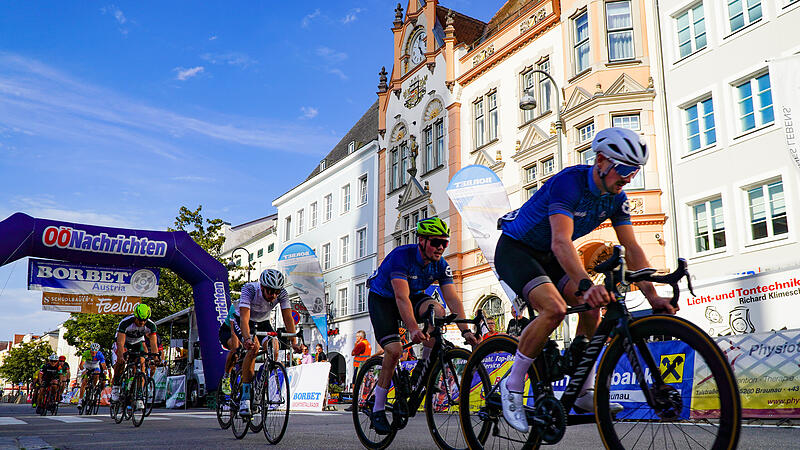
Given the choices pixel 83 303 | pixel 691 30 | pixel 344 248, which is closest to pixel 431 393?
pixel 691 30

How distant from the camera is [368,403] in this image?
6574 mm

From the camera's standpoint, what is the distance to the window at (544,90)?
2605 cm

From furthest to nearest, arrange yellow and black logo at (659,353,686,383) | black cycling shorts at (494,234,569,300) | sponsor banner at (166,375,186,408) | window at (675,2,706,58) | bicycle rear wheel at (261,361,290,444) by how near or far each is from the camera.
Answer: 1. sponsor banner at (166,375,186,408)
2. window at (675,2,706,58)
3. bicycle rear wheel at (261,361,290,444)
4. black cycling shorts at (494,234,569,300)
5. yellow and black logo at (659,353,686,383)

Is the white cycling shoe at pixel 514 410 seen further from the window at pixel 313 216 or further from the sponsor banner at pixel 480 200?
the window at pixel 313 216

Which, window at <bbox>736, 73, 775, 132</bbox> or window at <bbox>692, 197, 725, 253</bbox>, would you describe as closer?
window at <bbox>736, 73, 775, 132</bbox>

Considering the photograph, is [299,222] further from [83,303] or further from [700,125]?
[700,125]

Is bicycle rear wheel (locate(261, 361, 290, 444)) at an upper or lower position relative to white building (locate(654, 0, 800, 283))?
lower

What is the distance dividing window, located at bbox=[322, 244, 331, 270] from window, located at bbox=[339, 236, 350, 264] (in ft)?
5.76

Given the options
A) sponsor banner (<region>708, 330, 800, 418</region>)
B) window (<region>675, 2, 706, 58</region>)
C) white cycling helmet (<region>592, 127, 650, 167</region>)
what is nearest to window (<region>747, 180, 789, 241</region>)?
window (<region>675, 2, 706, 58</region>)

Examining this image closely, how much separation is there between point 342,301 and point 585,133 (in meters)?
21.5

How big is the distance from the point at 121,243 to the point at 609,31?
1673 centimetres

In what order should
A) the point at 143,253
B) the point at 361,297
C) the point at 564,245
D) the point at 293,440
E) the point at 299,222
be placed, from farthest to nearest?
the point at 299,222 → the point at 361,297 → the point at 143,253 → the point at 293,440 → the point at 564,245

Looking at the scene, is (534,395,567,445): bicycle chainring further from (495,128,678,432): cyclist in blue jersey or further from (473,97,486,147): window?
(473,97,486,147): window

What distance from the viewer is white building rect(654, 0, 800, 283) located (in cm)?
1859
